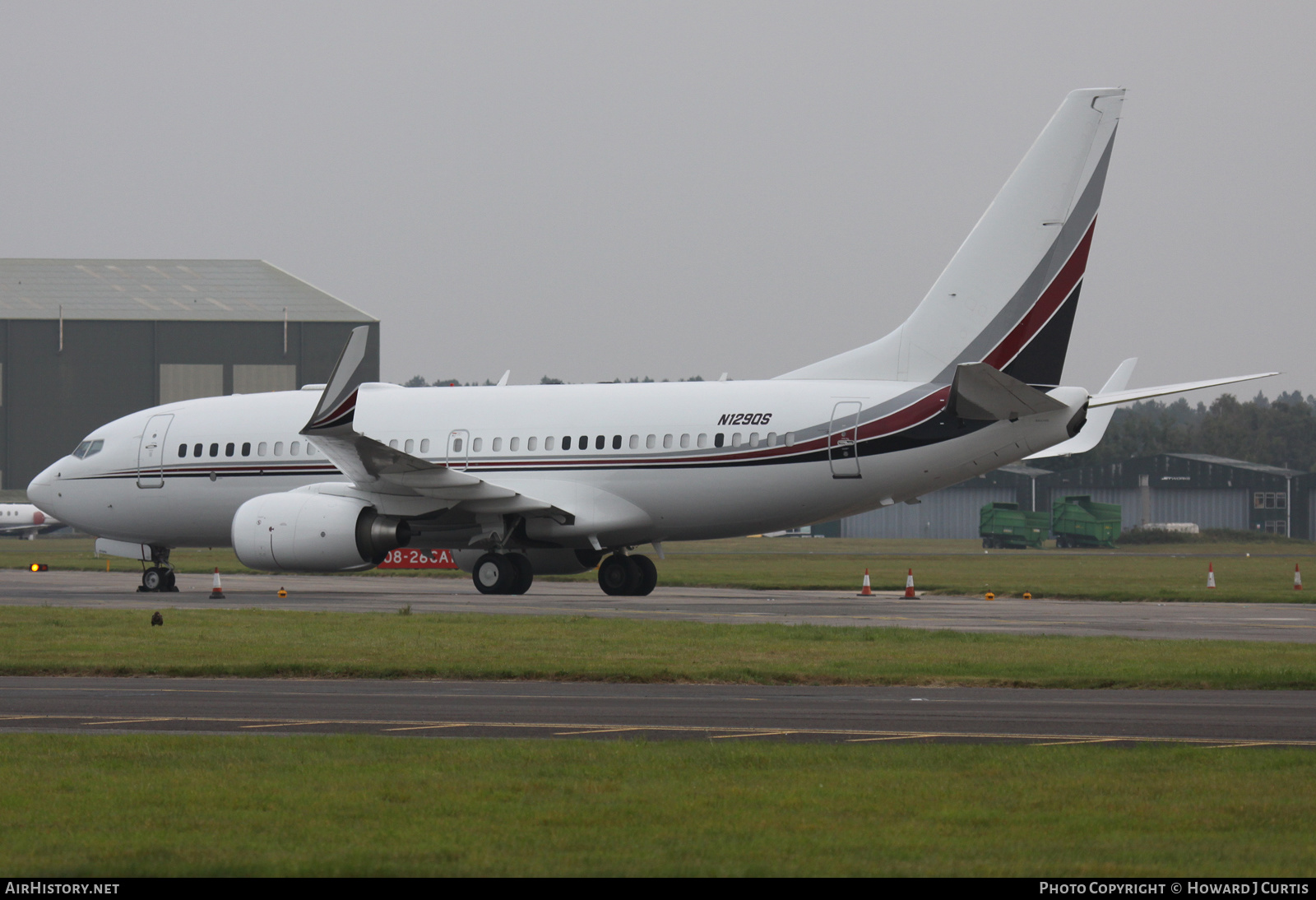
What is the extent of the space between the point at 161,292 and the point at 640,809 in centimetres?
8756

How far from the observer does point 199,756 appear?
434 inches

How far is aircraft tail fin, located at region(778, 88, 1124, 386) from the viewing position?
1120 inches

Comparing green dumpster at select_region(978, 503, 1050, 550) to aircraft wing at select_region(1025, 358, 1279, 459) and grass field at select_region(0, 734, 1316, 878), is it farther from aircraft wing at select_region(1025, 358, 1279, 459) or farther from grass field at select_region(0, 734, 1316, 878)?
grass field at select_region(0, 734, 1316, 878)

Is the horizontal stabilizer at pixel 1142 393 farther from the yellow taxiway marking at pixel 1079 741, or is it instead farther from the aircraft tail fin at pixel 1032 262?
the yellow taxiway marking at pixel 1079 741

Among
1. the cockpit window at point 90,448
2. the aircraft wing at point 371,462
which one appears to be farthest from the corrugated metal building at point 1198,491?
the cockpit window at point 90,448

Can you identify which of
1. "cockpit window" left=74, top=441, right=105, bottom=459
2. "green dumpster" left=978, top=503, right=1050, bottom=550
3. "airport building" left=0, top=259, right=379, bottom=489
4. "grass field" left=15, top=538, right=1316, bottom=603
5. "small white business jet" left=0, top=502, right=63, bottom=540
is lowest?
"grass field" left=15, top=538, right=1316, bottom=603

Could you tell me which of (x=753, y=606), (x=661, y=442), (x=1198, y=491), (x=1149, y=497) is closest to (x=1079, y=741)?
(x=753, y=606)

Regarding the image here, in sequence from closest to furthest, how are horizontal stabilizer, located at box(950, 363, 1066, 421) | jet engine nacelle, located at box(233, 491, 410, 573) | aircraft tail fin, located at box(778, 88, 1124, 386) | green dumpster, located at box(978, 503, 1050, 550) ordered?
1. horizontal stabilizer, located at box(950, 363, 1066, 421)
2. aircraft tail fin, located at box(778, 88, 1124, 386)
3. jet engine nacelle, located at box(233, 491, 410, 573)
4. green dumpster, located at box(978, 503, 1050, 550)

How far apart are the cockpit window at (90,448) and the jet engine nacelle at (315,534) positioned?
727cm

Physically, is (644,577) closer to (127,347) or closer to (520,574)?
(520,574)

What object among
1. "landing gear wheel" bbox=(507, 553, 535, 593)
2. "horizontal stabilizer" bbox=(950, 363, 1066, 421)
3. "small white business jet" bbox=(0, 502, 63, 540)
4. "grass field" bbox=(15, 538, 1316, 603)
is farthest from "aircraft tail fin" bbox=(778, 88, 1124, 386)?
"small white business jet" bbox=(0, 502, 63, 540)

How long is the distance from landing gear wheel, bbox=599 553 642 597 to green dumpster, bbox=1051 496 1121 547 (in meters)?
54.3

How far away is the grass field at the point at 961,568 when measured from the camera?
3519 centimetres

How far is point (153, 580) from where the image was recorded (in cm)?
3459
